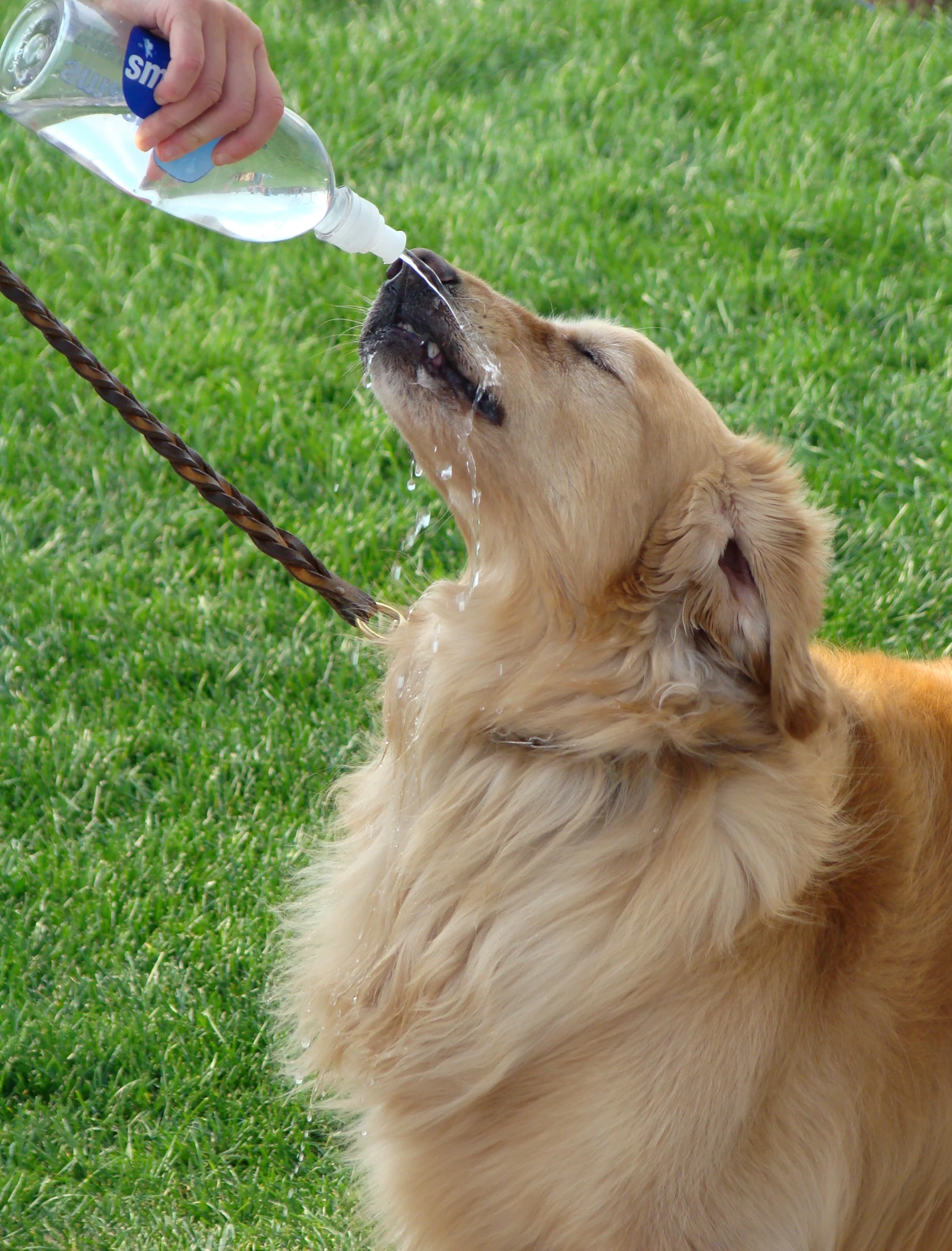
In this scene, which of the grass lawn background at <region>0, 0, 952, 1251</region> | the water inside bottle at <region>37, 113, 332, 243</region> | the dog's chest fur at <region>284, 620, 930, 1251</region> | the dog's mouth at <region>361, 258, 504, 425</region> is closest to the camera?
the dog's chest fur at <region>284, 620, 930, 1251</region>

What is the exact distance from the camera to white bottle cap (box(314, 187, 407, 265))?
250cm

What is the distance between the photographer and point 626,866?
89.7 inches

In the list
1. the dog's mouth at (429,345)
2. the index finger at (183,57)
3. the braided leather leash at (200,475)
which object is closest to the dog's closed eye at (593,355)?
the dog's mouth at (429,345)

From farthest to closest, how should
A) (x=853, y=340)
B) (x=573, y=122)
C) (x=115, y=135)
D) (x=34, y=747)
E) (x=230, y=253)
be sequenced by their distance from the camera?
(x=573, y=122), (x=230, y=253), (x=853, y=340), (x=34, y=747), (x=115, y=135)

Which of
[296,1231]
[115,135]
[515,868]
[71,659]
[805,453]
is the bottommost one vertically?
[71,659]

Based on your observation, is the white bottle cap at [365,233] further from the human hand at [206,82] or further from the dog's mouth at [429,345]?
the human hand at [206,82]

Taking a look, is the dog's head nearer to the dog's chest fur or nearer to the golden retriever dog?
the golden retriever dog

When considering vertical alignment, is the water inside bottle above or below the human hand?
below

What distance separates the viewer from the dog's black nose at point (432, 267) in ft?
8.17

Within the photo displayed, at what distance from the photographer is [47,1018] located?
2900mm

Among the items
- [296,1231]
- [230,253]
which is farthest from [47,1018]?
[230,253]

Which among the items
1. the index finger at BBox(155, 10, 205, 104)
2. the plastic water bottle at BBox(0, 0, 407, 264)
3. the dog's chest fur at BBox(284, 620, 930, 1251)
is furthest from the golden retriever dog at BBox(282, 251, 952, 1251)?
the index finger at BBox(155, 10, 205, 104)

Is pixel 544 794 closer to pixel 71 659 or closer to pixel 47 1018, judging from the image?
pixel 47 1018

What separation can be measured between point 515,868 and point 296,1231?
931 millimetres
